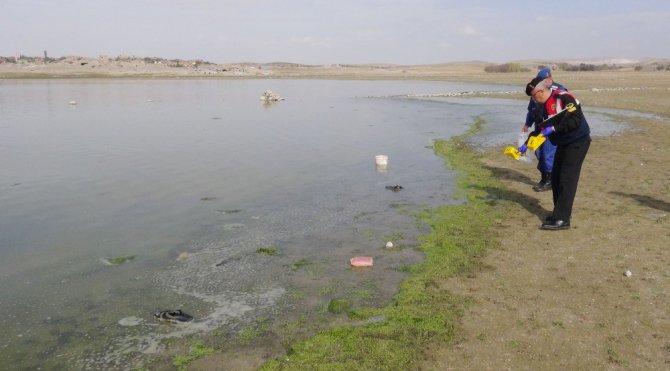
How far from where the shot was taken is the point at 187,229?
884cm

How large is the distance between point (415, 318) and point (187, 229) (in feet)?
15.8

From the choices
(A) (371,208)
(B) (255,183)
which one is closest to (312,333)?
(A) (371,208)

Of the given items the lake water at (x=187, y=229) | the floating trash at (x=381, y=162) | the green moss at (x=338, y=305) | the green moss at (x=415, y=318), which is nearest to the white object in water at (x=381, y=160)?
the floating trash at (x=381, y=162)

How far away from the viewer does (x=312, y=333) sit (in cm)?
548

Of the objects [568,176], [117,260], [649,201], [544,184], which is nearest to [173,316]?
[117,260]

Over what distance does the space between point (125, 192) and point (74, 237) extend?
2955 mm

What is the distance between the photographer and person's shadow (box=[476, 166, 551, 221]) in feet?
32.2

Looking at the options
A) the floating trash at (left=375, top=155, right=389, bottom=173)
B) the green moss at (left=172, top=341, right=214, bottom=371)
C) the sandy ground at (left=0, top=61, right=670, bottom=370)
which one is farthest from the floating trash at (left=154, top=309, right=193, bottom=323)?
the floating trash at (left=375, top=155, right=389, bottom=173)

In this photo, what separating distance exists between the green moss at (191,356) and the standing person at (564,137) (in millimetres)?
6156

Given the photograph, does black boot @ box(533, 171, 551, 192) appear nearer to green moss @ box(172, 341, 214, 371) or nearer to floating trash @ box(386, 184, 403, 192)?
floating trash @ box(386, 184, 403, 192)

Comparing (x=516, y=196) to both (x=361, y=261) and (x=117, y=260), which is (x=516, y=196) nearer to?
(x=361, y=261)

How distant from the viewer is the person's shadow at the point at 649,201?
31.8 feet

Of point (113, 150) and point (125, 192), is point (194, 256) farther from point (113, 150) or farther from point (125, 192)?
point (113, 150)

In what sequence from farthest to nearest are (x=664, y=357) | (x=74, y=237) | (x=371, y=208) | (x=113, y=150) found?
(x=113, y=150), (x=371, y=208), (x=74, y=237), (x=664, y=357)
